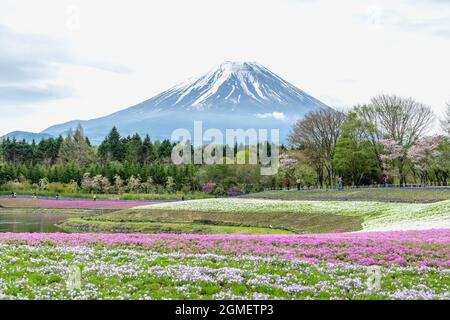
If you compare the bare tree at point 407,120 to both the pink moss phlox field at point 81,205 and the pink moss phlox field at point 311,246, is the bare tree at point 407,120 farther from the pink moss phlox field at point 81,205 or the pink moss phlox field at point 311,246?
the pink moss phlox field at point 311,246

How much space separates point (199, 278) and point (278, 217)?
37.2 meters

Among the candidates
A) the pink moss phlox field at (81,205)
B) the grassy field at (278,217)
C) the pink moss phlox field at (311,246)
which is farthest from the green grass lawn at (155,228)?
the pink moss phlox field at (81,205)

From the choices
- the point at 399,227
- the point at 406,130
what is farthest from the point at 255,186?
the point at 399,227

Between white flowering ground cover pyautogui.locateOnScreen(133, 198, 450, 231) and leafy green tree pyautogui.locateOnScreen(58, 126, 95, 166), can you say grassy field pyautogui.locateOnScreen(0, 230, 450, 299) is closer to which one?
white flowering ground cover pyautogui.locateOnScreen(133, 198, 450, 231)

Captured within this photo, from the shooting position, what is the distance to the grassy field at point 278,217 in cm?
4056

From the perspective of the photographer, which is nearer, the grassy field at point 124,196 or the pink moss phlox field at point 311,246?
the pink moss phlox field at point 311,246

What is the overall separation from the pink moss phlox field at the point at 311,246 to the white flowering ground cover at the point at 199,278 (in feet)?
5.00

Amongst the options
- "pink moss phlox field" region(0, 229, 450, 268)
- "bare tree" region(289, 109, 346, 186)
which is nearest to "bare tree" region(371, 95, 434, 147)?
"bare tree" region(289, 109, 346, 186)

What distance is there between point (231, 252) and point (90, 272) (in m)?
6.80

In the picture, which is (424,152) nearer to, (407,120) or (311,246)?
(407,120)

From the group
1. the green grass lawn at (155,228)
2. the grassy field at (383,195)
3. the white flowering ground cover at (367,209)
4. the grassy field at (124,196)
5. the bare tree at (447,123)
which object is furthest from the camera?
the grassy field at (124,196)

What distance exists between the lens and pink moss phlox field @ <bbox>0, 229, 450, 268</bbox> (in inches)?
807
